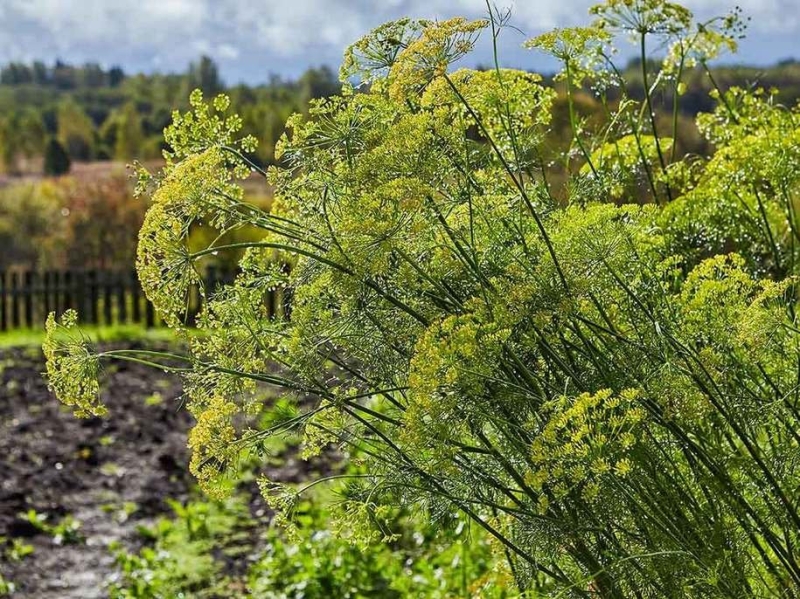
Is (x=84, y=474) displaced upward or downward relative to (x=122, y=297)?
downward

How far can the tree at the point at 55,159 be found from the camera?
2464 inches

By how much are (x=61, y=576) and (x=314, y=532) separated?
1385 millimetres

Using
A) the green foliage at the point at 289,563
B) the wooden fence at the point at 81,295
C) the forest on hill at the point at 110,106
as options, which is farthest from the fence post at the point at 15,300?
the forest on hill at the point at 110,106

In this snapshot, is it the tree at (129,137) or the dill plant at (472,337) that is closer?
the dill plant at (472,337)

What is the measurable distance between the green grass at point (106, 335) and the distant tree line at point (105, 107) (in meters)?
18.1

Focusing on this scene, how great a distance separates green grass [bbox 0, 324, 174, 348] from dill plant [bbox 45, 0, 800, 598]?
1200cm

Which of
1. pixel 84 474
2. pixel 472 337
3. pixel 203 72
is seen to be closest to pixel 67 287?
pixel 84 474

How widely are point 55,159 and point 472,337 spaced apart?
64.9 metres

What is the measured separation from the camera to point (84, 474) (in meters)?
7.57

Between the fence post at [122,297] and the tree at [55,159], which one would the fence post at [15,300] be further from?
the tree at [55,159]

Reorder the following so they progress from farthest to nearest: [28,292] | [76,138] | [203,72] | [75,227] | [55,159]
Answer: [203,72] < [76,138] < [55,159] < [75,227] < [28,292]

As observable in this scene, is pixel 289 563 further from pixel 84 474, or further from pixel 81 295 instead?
pixel 81 295

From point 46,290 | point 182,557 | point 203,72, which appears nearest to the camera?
point 182,557

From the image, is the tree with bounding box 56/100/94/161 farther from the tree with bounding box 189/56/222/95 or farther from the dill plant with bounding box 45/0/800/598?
the dill plant with bounding box 45/0/800/598
